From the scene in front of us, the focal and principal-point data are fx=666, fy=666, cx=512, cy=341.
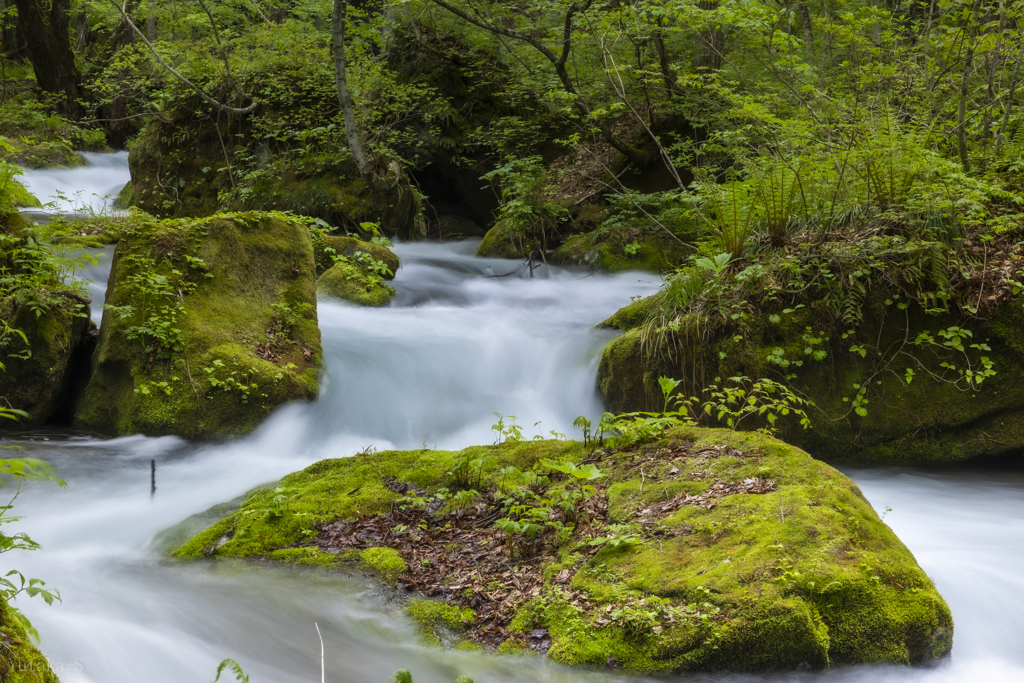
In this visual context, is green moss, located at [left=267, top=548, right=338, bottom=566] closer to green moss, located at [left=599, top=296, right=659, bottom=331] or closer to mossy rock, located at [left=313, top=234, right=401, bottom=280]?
green moss, located at [left=599, top=296, right=659, bottom=331]

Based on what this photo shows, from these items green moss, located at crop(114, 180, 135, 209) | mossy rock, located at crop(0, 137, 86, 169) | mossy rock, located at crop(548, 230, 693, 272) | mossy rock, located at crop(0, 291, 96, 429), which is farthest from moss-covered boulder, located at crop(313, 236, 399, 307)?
mossy rock, located at crop(0, 137, 86, 169)

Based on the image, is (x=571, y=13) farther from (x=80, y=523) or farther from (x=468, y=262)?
(x=80, y=523)

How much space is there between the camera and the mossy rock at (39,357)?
593 centimetres

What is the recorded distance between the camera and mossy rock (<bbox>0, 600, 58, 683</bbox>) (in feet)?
6.29

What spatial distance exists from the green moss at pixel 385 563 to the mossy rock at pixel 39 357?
4148 mm

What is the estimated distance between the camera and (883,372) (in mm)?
5738

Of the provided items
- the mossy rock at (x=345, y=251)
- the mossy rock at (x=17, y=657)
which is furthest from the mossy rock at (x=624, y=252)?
the mossy rock at (x=17, y=657)

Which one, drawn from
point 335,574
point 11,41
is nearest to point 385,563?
point 335,574

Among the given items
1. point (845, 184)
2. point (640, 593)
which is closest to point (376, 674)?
point (640, 593)

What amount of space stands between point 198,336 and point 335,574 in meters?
3.55

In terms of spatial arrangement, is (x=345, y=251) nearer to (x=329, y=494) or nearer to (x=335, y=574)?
(x=329, y=494)

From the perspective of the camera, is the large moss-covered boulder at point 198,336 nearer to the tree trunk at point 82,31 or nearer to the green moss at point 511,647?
the green moss at point 511,647

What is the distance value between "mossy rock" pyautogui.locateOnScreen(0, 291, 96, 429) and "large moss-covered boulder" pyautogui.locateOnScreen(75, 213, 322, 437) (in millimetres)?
317

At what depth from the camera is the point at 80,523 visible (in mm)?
4352
